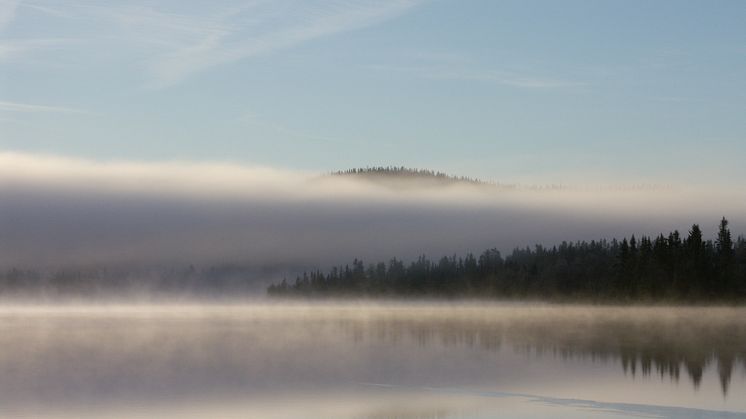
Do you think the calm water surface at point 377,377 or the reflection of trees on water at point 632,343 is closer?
the calm water surface at point 377,377

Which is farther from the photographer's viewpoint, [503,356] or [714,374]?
[503,356]

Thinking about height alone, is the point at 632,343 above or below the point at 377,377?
above

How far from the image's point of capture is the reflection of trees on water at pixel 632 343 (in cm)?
5017

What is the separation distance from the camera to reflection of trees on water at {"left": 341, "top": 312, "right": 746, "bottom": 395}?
50172 millimetres

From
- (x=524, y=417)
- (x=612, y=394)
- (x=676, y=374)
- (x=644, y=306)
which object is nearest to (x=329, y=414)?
(x=524, y=417)

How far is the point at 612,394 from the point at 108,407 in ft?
50.2

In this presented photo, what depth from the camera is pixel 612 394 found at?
127 feet

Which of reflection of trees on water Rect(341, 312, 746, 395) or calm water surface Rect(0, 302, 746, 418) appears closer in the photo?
calm water surface Rect(0, 302, 746, 418)

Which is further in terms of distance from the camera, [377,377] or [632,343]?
[632,343]

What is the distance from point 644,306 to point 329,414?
116554 mm

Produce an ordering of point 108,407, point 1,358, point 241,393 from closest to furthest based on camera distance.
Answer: point 108,407
point 241,393
point 1,358

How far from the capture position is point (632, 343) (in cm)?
6806

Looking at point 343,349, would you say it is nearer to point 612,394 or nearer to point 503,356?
point 503,356

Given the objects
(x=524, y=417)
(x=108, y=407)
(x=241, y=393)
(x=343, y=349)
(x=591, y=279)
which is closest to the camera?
(x=524, y=417)
